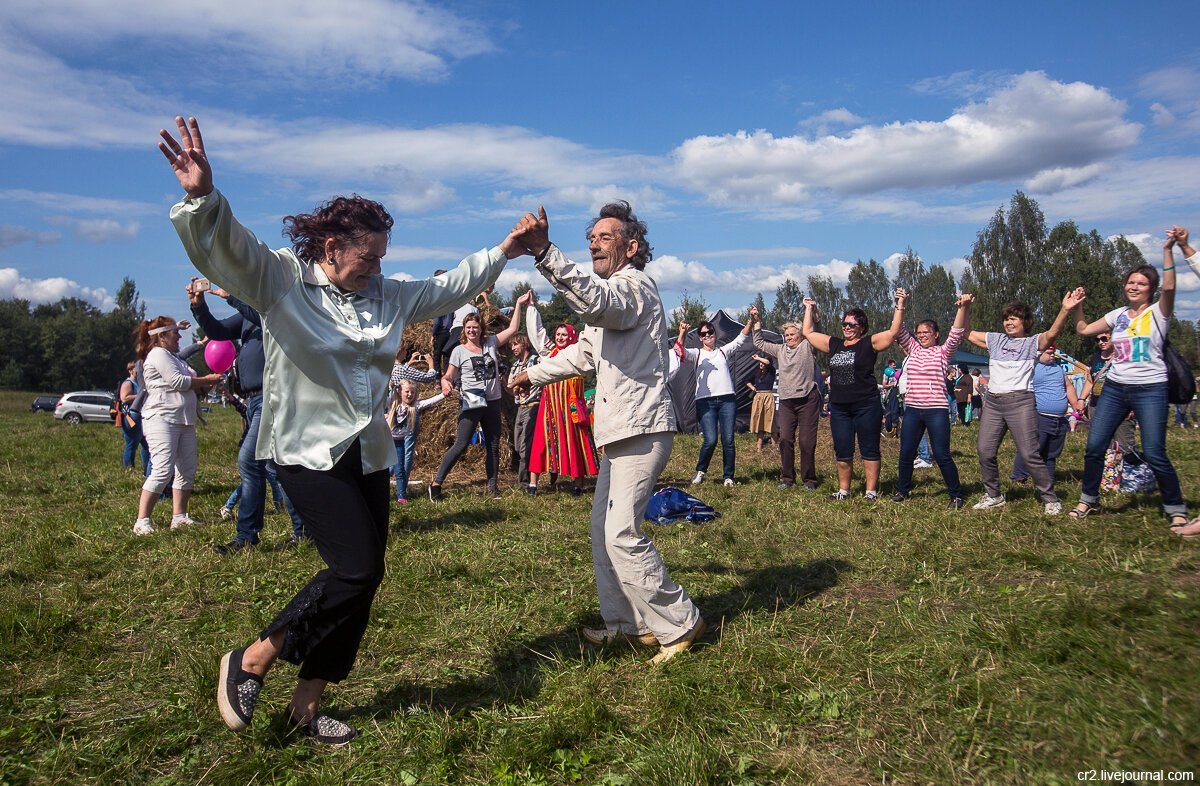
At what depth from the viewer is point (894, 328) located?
8.43m

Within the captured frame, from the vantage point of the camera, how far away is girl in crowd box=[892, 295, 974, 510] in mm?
8328

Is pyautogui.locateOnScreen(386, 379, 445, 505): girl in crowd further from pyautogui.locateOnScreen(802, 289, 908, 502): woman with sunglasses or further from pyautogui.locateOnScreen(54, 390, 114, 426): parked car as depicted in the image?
pyautogui.locateOnScreen(54, 390, 114, 426): parked car

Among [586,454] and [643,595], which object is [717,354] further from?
[643,595]

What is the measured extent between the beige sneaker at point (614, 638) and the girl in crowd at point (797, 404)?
619cm

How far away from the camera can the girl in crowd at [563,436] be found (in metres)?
9.51

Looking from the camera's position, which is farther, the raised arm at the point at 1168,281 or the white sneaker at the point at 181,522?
the white sneaker at the point at 181,522

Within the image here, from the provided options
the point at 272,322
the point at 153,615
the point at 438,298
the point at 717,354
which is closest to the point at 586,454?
the point at 717,354

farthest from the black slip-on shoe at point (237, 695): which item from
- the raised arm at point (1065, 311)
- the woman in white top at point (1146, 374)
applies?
the raised arm at point (1065, 311)

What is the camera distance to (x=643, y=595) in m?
4.00

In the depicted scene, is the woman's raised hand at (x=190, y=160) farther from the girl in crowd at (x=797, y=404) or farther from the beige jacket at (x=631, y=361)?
→ the girl in crowd at (x=797, y=404)

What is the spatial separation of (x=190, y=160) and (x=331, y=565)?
5.04 ft

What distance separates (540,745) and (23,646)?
2.91m

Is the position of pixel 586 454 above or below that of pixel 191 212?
below

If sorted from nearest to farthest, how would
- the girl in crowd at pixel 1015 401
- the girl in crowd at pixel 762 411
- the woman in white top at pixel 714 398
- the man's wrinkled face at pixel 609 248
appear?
the man's wrinkled face at pixel 609 248, the girl in crowd at pixel 1015 401, the woman in white top at pixel 714 398, the girl in crowd at pixel 762 411
